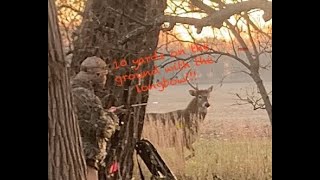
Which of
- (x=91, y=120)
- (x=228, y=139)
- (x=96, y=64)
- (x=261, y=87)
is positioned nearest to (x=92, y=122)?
(x=91, y=120)

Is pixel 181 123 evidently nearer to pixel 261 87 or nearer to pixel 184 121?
pixel 184 121

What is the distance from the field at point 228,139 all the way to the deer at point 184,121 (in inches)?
0.6

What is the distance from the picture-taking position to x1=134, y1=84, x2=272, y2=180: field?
1825mm

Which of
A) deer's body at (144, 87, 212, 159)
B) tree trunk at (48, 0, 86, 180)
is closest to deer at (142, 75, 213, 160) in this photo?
deer's body at (144, 87, 212, 159)

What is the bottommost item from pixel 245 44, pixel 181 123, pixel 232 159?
pixel 232 159

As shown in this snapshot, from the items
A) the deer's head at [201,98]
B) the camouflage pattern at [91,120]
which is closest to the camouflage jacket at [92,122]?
the camouflage pattern at [91,120]

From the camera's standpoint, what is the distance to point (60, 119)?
190 cm

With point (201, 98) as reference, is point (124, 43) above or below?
above

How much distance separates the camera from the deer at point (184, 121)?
1843 mm

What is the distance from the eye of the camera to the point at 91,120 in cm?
189

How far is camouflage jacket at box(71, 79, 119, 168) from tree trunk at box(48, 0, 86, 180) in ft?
0.07

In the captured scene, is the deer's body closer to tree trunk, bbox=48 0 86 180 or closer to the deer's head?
the deer's head

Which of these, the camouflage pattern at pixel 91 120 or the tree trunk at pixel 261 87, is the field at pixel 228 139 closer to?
the tree trunk at pixel 261 87
